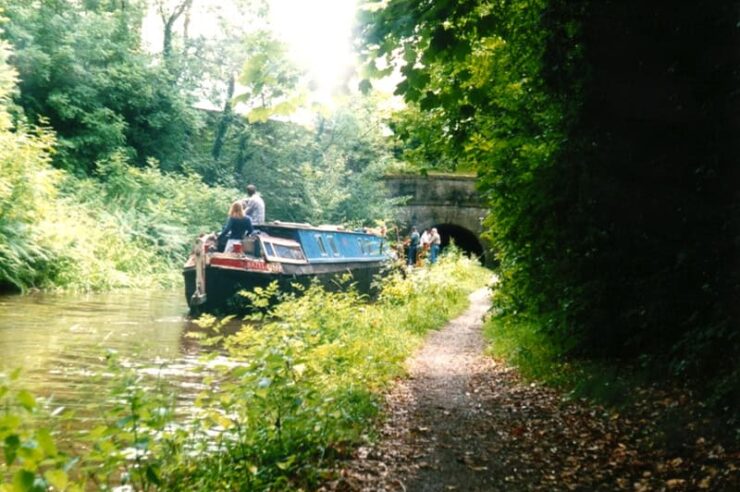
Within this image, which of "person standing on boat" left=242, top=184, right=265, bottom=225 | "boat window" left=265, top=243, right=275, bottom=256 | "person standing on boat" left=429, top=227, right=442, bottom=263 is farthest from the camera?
"person standing on boat" left=429, top=227, right=442, bottom=263

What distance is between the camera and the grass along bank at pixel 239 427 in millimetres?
2980

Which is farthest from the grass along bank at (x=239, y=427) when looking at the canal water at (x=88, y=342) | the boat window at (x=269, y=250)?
the boat window at (x=269, y=250)

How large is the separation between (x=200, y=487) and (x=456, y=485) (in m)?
1.49

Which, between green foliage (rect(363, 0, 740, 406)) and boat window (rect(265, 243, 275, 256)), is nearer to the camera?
green foliage (rect(363, 0, 740, 406))

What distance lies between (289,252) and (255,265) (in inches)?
61.0

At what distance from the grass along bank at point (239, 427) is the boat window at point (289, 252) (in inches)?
254

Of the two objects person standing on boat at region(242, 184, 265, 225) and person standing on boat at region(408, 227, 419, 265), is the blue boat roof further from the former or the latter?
person standing on boat at region(408, 227, 419, 265)

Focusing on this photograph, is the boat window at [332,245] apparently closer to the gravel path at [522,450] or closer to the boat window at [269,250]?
the boat window at [269,250]

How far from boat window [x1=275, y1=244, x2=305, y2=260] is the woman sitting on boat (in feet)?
2.33

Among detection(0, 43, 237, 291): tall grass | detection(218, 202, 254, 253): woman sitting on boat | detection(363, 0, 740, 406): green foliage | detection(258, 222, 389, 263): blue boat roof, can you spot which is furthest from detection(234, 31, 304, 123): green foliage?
detection(0, 43, 237, 291): tall grass

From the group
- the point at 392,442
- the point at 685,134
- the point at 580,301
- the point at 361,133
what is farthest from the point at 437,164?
the point at 361,133

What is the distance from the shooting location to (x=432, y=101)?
529 cm

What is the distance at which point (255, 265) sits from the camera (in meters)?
12.7

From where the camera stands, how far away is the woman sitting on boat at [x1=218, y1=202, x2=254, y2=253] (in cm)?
1317
